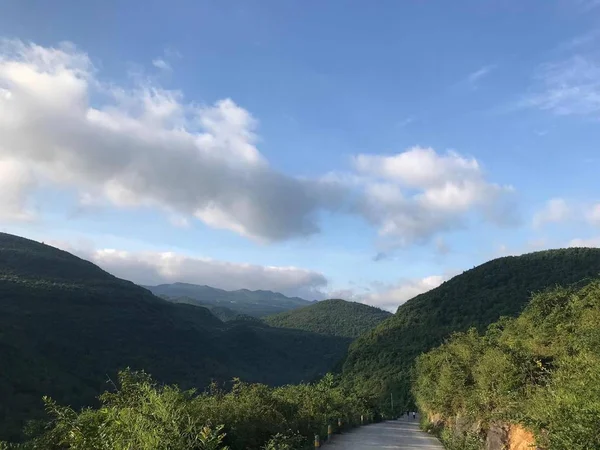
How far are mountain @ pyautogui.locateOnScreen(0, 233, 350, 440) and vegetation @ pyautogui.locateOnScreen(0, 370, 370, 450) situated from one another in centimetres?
2030

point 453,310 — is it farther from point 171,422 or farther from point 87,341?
point 171,422

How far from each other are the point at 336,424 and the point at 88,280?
411 ft

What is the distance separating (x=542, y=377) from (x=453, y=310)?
84.8 metres

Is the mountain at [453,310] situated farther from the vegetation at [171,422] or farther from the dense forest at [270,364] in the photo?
the vegetation at [171,422]

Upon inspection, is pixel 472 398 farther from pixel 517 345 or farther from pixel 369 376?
pixel 369 376

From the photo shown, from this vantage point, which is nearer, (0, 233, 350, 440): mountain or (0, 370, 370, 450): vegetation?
(0, 370, 370, 450): vegetation

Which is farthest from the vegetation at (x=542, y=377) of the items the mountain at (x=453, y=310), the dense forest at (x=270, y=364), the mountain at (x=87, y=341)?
the mountain at (x=453, y=310)

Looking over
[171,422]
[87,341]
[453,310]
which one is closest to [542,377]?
[171,422]

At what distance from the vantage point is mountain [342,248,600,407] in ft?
254

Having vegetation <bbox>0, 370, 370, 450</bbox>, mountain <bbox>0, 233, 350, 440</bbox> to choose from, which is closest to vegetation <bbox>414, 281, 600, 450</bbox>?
vegetation <bbox>0, 370, 370, 450</bbox>

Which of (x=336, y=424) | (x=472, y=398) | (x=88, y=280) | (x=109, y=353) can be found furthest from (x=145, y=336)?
(x=472, y=398)

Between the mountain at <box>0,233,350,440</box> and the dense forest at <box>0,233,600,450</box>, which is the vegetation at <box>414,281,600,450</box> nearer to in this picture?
the dense forest at <box>0,233,600,450</box>

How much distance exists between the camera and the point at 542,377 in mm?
13453

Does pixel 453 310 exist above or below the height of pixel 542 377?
above
